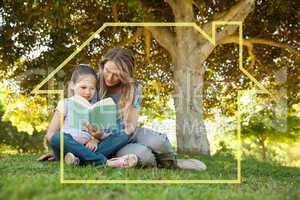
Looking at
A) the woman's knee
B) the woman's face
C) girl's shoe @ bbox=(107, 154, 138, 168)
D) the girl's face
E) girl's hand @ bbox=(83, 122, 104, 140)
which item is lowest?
girl's shoe @ bbox=(107, 154, 138, 168)

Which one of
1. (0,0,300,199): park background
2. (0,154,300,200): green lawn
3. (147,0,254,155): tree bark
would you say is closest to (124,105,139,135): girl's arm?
(0,154,300,200): green lawn

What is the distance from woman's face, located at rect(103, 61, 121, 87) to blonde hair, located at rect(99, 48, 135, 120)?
31mm

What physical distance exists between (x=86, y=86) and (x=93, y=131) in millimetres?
464

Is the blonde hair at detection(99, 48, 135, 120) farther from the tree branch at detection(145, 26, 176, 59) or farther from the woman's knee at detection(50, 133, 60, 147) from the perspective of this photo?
the tree branch at detection(145, 26, 176, 59)

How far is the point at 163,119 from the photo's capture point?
12375 millimetres

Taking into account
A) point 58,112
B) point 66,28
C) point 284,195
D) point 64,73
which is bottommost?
point 284,195

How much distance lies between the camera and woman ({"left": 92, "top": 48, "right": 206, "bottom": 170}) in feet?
17.8

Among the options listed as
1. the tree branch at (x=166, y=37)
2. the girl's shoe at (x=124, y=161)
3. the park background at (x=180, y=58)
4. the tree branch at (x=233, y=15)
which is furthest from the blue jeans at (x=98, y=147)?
the tree branch at (x=166, y=37)

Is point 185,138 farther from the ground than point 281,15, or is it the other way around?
point 281,15

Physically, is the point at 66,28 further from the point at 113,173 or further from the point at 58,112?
the point at 113,173

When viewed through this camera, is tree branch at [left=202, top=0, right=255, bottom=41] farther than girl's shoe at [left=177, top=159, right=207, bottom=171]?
Yes

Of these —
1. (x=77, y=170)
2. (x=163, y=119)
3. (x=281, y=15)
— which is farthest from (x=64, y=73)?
(x=77, y=170)

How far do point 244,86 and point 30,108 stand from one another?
593cm
